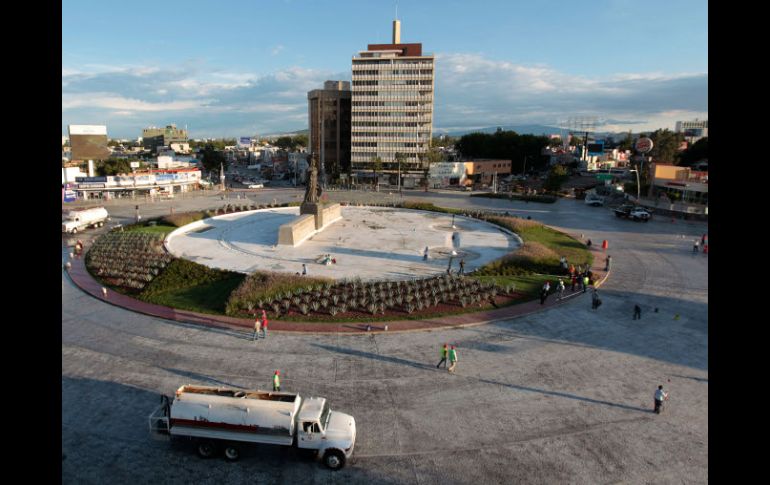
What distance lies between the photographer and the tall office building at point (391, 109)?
375ft

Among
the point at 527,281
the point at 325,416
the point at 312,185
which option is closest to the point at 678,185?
the point at 527,281

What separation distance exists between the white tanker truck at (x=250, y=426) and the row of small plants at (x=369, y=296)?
10.9m

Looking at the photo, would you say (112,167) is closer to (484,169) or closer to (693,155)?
(484,169)

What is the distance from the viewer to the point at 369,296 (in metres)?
27.6

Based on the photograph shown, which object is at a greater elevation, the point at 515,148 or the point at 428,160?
the point at 515,148

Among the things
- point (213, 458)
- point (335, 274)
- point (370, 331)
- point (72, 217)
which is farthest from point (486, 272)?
point (72, 217)

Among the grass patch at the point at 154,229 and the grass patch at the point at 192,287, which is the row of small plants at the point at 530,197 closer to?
the grass patch at the point at 154,229

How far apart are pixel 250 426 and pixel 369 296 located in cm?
1383

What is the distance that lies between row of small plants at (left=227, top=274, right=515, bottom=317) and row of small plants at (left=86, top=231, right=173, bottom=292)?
782 centimetres

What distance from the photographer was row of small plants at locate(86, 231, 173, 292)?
31.4 metres

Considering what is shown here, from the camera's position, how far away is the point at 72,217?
164ft

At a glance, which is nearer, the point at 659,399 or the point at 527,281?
the point at 659,399

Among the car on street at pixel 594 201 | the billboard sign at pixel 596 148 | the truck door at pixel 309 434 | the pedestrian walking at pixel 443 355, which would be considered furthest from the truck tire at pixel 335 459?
the billboard sign at pixel 596 148
